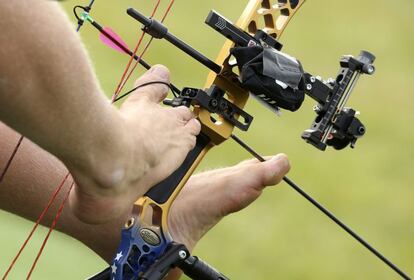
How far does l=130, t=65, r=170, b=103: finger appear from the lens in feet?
11.1

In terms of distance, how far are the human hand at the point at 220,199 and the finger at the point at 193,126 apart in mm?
516

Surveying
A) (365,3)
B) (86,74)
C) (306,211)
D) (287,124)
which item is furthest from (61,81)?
(365,3)

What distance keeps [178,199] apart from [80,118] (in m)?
1.13

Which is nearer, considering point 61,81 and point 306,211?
point 61,81

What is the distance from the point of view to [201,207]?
3.95 meters

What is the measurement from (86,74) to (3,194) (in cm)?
113

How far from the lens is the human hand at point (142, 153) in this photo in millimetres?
3123

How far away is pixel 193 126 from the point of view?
11.2ft

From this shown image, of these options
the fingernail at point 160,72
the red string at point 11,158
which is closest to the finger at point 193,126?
the fingernail at point 160,72

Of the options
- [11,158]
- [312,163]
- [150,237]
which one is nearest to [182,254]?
[150,237]

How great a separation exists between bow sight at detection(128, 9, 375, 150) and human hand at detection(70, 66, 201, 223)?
13 centimetres

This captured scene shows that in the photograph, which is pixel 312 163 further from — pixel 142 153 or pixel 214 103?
pixel 142 153

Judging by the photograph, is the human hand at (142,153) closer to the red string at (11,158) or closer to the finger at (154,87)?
the finger at (154,87)

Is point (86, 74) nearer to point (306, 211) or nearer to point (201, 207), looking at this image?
point (201, 207)
